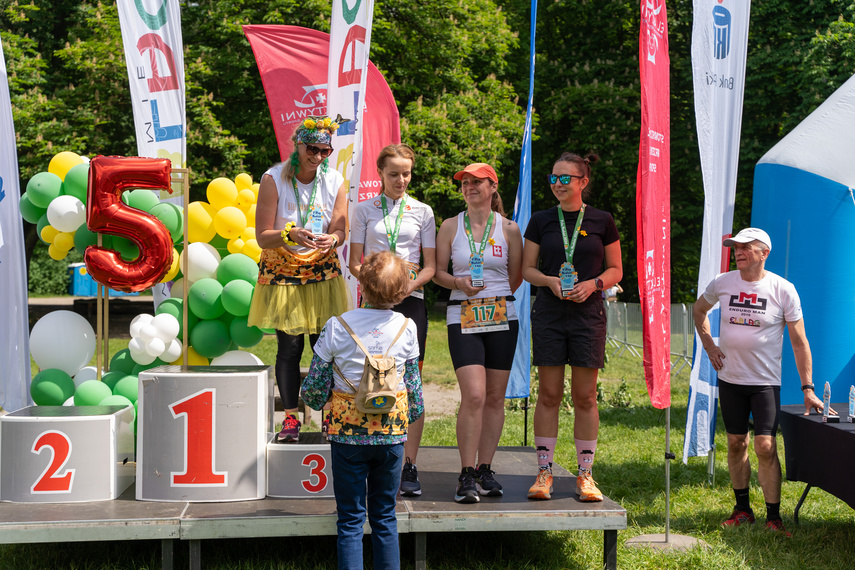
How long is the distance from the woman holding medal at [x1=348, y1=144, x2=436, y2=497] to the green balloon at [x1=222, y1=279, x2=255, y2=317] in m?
1.54

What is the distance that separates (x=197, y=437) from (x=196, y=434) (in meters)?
0.02

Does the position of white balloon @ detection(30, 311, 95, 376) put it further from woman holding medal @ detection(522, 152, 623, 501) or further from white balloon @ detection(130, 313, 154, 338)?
woman holding medal @ detection(522, 152, 623, 501)

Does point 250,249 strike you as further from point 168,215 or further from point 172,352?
point 172,352

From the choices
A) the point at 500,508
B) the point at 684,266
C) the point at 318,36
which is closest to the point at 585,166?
the point at 500,508

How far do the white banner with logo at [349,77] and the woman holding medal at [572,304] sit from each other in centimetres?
224

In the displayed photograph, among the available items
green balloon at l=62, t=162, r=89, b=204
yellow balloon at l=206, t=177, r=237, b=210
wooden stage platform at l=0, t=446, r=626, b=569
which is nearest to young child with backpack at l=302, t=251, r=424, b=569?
wooden stage platform at l=0, t=446, r=626, b=569

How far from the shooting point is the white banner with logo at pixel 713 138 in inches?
224

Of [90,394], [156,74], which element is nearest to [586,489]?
[90,394]

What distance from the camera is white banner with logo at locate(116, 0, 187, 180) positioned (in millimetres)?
7547

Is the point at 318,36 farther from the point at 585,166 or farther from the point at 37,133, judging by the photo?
the point at 37,133

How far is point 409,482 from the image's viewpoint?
416 centimetres

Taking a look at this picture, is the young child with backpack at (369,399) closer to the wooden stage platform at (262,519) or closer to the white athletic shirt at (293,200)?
the wooden stage platform at (262,519)

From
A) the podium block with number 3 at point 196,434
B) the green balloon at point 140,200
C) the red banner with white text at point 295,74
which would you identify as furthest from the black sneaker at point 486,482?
the red banner with white text at point 295,74

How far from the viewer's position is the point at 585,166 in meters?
4.12
